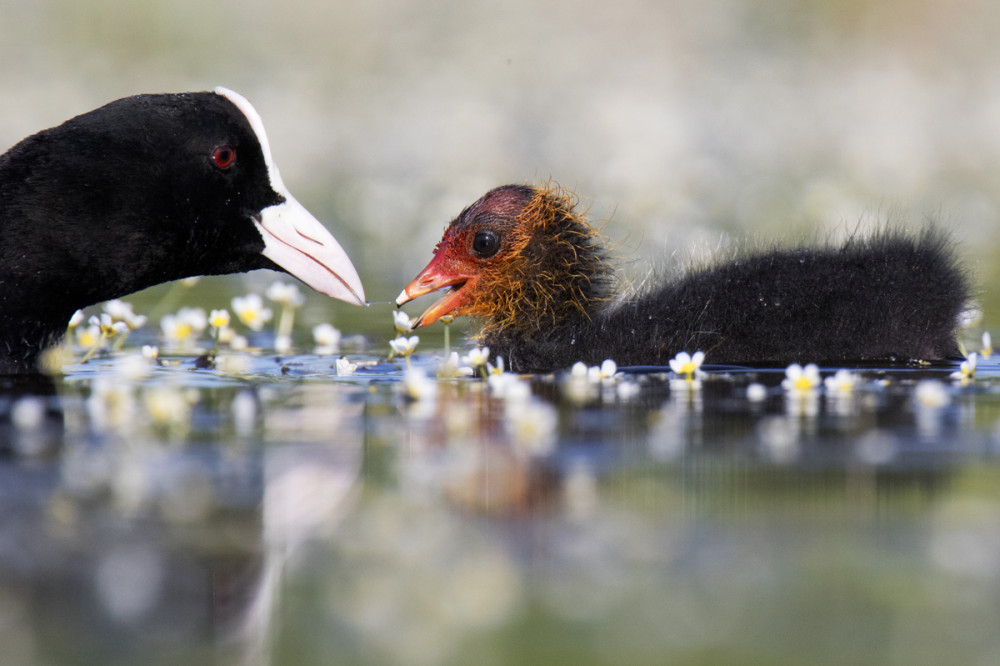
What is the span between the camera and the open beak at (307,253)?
5.93 metres

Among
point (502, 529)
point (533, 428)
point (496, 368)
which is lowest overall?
point (502, 529)

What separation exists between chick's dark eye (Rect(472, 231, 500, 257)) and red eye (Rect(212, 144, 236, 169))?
1282 millimetres

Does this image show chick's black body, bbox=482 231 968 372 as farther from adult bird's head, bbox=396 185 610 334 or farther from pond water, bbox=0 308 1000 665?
pond water, bbox=0 308 1000 665

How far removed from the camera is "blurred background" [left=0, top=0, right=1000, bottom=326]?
1355 centimetres

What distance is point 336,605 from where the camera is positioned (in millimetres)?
3010

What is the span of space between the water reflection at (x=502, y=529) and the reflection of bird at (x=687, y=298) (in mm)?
974

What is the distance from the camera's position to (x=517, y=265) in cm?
663

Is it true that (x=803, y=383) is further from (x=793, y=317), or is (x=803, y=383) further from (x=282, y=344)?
(x=282, y=344)

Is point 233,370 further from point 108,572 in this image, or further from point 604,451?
point 108,572

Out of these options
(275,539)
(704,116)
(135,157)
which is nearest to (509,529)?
(275,539)

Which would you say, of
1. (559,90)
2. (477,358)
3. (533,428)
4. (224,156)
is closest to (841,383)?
(533,428)

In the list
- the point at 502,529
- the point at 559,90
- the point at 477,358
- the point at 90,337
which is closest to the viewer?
the point at 502,529

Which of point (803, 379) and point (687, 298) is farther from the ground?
point (687, 298)

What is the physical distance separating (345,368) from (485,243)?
36.4 inches
